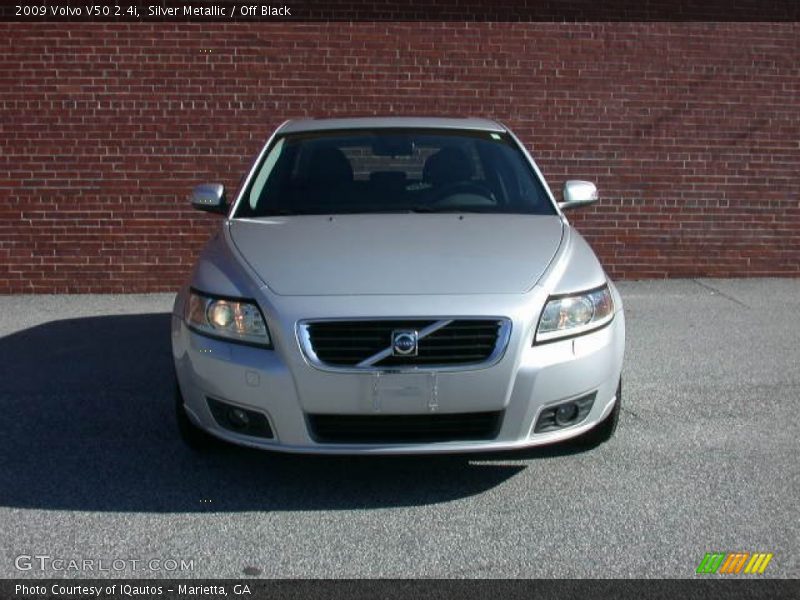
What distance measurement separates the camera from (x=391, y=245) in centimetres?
511

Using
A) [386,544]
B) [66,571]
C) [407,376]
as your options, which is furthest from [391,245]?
[66,571]

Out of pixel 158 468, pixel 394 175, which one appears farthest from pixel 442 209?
pixel 158 468

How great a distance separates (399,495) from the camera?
477 cm

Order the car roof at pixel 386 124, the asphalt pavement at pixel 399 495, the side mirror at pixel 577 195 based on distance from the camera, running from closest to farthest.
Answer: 1. the asphalt pavement at pixel 399 495
2. the side mirror at pixel 577 195
3. the car roof at pixel 386 124

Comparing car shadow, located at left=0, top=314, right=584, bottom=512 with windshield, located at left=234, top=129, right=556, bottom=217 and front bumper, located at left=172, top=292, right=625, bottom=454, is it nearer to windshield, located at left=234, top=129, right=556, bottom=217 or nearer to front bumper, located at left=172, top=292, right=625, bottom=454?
front bumper, located at left=172, top=292, right=625, bottom=454

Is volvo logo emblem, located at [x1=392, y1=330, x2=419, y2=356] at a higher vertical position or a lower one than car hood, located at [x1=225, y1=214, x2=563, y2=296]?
lower

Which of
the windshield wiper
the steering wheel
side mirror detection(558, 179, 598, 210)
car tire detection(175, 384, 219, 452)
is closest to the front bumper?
car tire detection(175, 384, 219, 452)

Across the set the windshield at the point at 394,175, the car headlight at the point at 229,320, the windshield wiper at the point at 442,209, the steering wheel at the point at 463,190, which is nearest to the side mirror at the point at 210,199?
the windshield at the point at 394,175

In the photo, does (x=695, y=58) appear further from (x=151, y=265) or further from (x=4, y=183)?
(x=4, y=183)

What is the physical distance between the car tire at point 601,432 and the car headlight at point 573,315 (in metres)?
0.39

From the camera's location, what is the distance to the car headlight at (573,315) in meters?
4.62

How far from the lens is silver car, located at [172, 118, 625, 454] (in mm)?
4461

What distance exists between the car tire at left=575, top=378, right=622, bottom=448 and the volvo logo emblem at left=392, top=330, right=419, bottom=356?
1.03 m

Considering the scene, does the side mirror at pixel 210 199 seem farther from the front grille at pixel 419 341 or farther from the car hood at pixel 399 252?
the front grille at pixel 419 341
